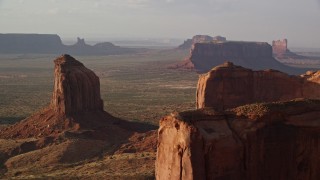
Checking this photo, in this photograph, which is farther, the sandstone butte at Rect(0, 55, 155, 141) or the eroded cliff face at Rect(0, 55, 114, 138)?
the eroded cliff face at Rect(0, 55, 114, 138)

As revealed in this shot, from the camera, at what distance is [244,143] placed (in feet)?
75.0

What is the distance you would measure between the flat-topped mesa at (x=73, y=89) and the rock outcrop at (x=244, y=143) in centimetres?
3500

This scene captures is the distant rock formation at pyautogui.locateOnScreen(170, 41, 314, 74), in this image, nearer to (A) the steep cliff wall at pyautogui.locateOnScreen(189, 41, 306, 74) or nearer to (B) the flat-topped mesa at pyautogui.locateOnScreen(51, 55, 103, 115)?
(A) the steep cliff wall at pyautogui.locateOnScreen(189, 41, 306, 74)

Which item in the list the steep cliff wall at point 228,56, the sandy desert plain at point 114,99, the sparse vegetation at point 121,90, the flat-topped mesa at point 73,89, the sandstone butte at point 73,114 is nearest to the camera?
the sandy desert plain at point 114,99

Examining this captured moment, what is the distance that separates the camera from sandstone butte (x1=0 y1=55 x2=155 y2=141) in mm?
56562

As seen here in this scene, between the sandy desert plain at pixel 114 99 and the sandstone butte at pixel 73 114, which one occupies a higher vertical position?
the sandstone butte at pixel 73 114

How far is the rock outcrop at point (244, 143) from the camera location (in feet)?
71.8

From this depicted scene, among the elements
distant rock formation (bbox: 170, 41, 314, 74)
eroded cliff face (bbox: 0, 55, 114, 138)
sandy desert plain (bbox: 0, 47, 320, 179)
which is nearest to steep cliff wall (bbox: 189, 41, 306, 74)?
distant rock formation (bbox: 170, 41, 314, 74)

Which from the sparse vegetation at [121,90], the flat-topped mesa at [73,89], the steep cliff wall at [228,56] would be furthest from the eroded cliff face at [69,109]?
the steep cliff wall at [228,56]

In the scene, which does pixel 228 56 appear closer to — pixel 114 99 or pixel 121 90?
pixel 121 90

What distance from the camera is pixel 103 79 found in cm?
14800

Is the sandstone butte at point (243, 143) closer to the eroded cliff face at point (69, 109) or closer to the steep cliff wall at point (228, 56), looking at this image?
the eroded cliff face at point (69, 109)

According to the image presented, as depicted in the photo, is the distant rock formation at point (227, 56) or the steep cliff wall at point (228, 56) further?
the steep cliff wall at point (228, 56)

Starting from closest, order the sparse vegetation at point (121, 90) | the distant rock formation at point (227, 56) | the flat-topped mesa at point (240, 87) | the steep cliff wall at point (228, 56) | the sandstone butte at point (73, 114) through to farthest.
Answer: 1. the flat-topped mesa at point (240, 87)
2. the sandstone butte at point (73, 114)
3. the sparse vegetation at point (121, 90)
4. the distant rock formation at point (227, 56)
5. the steep cliff wall at point (228, 56)
